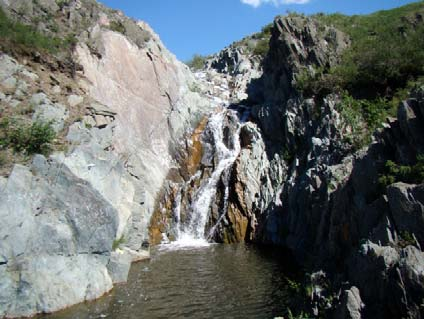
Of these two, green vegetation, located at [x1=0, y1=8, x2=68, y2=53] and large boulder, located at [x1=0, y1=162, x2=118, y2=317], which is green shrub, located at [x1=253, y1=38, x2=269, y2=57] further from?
large boulder, located at [x1=0, y1=162, x2=118, y2=317]

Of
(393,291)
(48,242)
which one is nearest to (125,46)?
(48,242)

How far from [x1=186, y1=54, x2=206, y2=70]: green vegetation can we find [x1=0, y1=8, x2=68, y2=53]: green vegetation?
51184 mm

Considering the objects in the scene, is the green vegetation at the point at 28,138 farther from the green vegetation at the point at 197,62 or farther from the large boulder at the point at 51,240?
the green vegetation at the point at 197,62

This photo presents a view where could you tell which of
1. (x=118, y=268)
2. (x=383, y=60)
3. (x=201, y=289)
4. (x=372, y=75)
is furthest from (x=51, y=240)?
(x=383, y=60)

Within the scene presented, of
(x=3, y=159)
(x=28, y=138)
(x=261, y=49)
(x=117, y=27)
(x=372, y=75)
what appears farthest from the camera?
(x=261, y=49)

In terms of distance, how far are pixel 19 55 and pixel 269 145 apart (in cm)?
2039

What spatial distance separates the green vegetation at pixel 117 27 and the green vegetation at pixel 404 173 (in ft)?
95.5

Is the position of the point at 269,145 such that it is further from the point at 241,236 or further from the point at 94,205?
the point at 94,205

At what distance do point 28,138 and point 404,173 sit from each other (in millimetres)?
15291

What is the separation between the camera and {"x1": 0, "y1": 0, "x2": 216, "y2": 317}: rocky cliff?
14383mm

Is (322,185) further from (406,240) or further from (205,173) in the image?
(205,173)

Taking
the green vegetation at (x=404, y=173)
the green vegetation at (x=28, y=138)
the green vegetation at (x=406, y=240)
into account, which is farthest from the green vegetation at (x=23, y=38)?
the green vegetation at (x=406, y=240)

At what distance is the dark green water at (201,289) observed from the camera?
569 inches

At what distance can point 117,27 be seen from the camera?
35375mm
